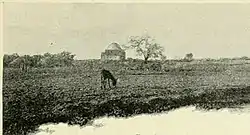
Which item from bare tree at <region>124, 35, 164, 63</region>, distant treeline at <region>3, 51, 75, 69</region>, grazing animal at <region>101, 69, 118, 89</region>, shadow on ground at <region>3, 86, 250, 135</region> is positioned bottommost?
shadow on ground at <region>3, 86, 250, 135</region>

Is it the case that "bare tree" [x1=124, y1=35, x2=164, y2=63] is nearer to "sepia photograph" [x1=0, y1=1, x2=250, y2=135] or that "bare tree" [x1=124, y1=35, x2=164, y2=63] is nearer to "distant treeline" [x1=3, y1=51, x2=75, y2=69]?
"sepia photograph" [x1=0, y1=1, x2=250, y2=135]

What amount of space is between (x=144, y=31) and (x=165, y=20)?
0.04m

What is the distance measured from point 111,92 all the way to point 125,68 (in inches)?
2.0

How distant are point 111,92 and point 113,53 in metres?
0.07

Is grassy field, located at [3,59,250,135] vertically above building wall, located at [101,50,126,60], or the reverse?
building wall, located at [101,50,126,60]

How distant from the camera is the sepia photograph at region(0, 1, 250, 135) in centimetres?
82

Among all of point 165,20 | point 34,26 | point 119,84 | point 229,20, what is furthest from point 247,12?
point 34,26

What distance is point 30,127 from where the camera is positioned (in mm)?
816

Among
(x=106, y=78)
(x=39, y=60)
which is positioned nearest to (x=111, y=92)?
(x=106, y=78)

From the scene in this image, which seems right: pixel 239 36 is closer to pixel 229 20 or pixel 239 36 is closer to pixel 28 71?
pixel 229 20

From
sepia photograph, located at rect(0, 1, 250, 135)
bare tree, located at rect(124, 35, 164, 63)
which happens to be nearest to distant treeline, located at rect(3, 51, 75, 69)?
sepia photograph, located at rect(0, 1, 250, 135)

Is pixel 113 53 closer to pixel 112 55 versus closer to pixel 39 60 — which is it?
pixel 112 55

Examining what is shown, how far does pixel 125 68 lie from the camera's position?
84cm

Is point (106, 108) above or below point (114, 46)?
below
